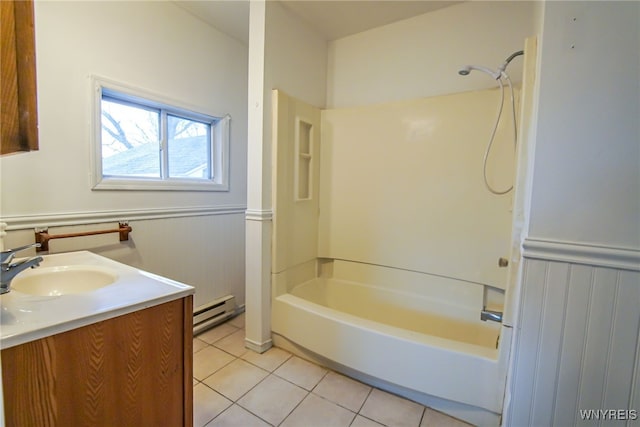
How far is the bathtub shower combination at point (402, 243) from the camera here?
145 centimetres

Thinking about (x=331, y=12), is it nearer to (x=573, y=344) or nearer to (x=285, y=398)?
(x=573, y=344)

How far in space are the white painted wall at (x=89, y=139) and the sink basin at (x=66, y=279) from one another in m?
0.51

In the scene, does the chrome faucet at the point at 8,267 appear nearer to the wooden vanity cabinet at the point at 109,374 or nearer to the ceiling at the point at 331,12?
Result: the wooden vanity cabinet at the point at 109,374

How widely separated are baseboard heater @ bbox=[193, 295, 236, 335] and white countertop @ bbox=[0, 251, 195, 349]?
130 cm

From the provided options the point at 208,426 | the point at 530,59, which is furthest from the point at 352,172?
the point at 208,426

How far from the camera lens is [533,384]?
1.06m

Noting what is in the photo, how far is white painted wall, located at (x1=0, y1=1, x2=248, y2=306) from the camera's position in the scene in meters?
1.46

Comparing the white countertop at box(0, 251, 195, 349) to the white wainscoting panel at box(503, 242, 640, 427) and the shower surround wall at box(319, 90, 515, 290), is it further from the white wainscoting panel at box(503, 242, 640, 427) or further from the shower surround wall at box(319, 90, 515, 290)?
the shower surround wall at box(319, 90, 515, 290)

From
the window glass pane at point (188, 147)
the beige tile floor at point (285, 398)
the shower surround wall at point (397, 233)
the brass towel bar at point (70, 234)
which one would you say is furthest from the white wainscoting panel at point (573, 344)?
the window glass pane at point (188, 147)

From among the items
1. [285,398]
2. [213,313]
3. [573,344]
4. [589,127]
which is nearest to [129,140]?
[213,313]

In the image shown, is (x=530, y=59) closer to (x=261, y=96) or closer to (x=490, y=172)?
(x=490, y=172)

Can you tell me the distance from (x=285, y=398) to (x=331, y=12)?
2589mm

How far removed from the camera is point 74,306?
793 mm
